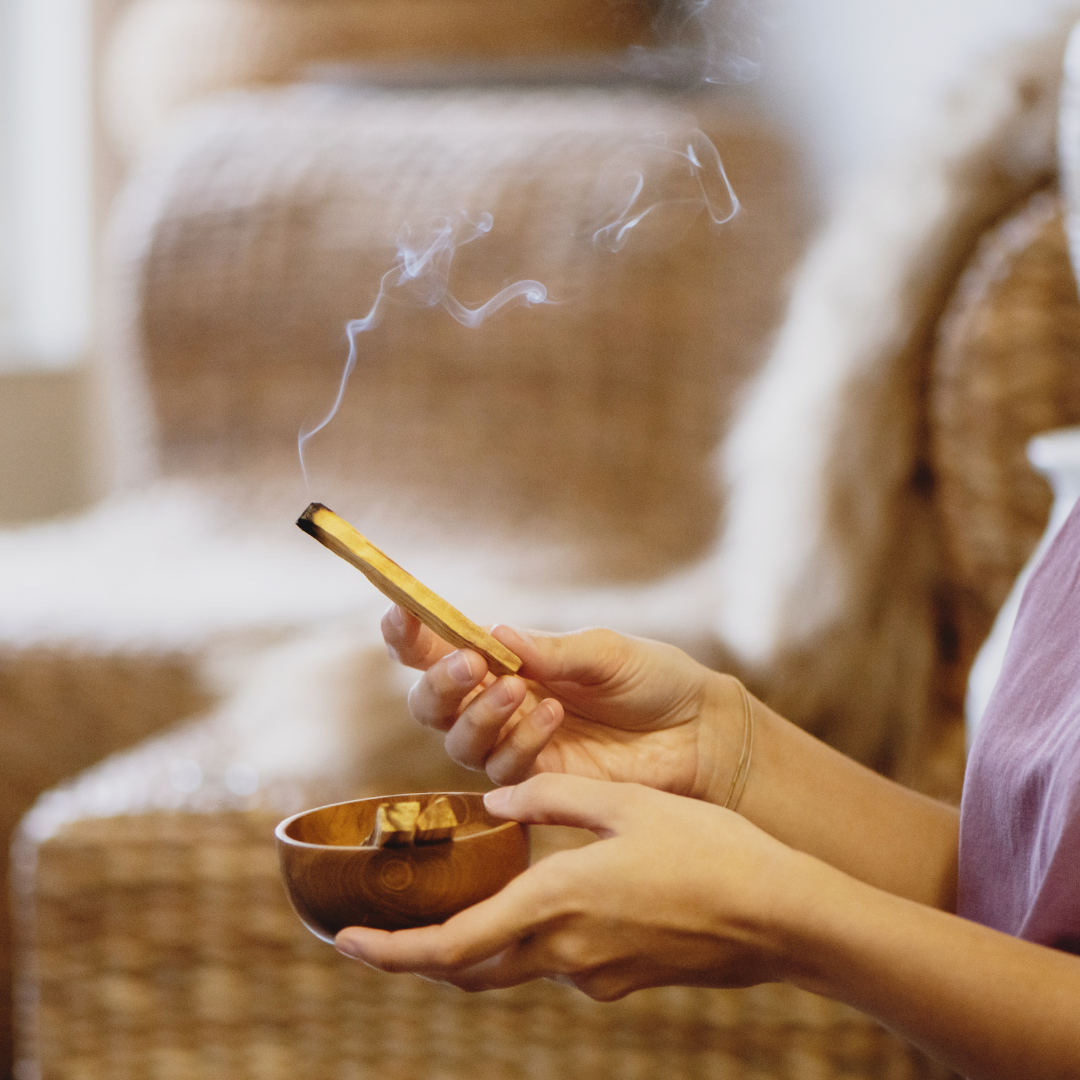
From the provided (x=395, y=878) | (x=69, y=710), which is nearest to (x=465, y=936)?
(x=395, y=878)

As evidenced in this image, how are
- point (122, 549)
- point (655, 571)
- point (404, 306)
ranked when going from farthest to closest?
point (404, 306) → point (122, 549) → point (655, 571)

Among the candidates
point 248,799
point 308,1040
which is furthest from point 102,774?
point 308,1040

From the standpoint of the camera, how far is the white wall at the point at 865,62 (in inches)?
47.9

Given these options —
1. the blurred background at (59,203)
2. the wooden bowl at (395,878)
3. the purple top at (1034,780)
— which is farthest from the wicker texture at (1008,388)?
the blurred background at (59,203)

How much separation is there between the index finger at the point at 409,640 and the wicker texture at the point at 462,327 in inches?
40.6

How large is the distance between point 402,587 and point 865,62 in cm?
136

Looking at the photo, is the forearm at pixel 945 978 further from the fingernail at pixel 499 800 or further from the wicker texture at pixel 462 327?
the wicker texture at pixel 462 327

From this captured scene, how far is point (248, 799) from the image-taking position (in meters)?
1.02

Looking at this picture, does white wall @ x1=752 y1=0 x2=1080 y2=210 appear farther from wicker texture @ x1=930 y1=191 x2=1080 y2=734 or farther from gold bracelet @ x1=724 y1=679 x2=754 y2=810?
gold bracelet @ x1=724 y1=679 x2=754 y2=810

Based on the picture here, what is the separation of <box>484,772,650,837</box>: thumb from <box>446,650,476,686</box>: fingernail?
0.19 ft

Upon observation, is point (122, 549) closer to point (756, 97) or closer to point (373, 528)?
point (373, 528)

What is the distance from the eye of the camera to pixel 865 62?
168 centimetres

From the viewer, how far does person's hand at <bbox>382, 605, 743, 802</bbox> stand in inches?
24.2

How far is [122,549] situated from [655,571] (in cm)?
71
